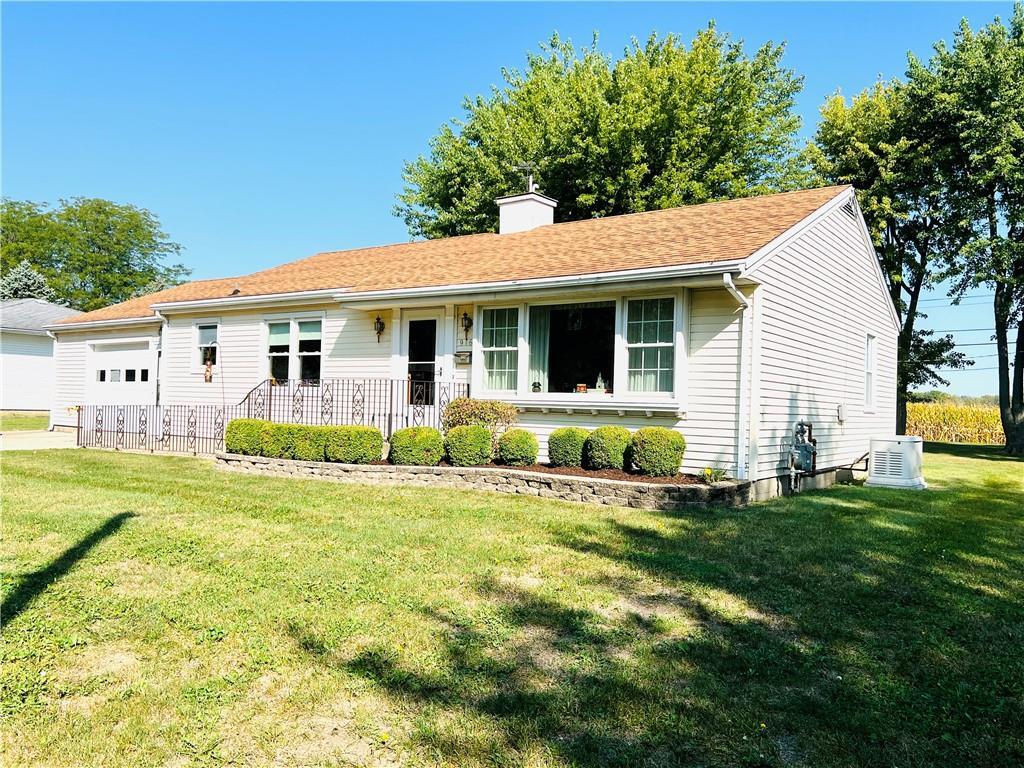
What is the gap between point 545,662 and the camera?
3.65m

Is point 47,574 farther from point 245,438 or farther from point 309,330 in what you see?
point 309,330

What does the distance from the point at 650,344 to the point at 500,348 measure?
257 cm

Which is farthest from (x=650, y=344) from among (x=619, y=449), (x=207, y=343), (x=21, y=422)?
(x=21, y=422)

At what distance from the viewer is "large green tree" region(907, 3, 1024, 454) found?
18938 mm

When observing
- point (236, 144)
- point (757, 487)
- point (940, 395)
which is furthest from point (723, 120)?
point (940, 395)

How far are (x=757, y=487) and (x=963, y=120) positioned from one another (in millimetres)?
16965

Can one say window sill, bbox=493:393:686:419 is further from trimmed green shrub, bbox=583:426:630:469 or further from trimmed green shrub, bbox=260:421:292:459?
trimmed green shrub, bbox=260:421:292:459

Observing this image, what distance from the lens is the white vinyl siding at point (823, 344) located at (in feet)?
31.9

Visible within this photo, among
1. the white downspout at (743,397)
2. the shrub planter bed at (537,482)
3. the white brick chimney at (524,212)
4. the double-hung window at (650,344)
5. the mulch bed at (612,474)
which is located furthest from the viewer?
the white brick chimney at (524,212)

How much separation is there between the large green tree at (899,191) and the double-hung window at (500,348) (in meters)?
16.1

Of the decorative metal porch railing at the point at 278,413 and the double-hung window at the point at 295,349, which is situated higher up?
the double-hung window at the point at 295,349

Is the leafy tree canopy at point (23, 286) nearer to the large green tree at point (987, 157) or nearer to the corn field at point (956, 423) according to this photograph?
the large green tree at point (987, 157)

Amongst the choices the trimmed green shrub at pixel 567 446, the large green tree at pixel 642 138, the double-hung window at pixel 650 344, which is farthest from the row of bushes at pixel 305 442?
the large green tree at pixel 642 138

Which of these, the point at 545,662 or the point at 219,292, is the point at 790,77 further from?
the point at 545,662
